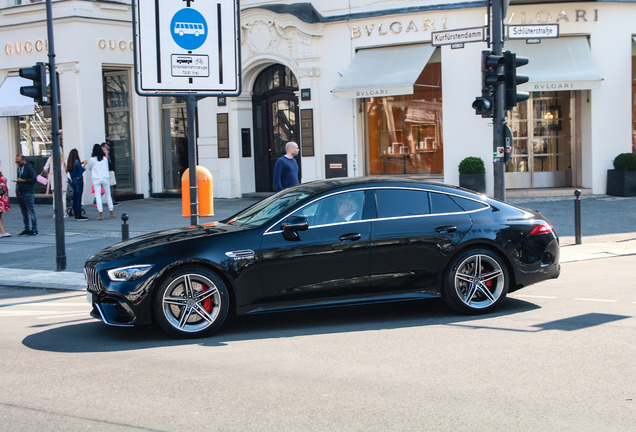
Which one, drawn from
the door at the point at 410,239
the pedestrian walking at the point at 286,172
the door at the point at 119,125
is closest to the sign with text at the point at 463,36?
the pedestrian walking at the point at 286,172

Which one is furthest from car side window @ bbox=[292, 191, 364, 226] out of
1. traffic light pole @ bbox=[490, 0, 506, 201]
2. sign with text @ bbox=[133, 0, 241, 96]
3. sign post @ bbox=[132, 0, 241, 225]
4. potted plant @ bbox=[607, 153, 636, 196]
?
potted plant @ bbox=[607, 153, 636, 196]

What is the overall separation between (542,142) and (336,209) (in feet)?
49.3

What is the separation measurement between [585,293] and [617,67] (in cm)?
1297

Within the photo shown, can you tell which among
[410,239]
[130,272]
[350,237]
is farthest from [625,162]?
[130,272]

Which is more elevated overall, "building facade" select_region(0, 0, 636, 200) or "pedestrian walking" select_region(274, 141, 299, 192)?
"building facade" select_region(0, 0, 636, 200)

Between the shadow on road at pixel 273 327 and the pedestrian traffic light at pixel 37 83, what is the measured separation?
4.92 metres

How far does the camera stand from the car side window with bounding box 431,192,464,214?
27.4ft

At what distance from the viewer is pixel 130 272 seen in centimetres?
741

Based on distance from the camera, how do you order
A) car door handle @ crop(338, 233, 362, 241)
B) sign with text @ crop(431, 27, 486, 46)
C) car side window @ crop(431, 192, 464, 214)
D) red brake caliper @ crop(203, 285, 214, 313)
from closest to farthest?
red brake caliper @ crop(203, 285, 214, 313) → car door handle @ crop(338, 233, 362, 241) → car side window @ crop(431, 192, 464, 214) → sign with text @ crop(431, 27, 486, 46)

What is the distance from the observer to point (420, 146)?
21.9 meters

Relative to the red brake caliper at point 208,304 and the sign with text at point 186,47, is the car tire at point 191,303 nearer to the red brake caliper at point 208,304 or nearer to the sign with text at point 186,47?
the red brake caliper at point 208,304

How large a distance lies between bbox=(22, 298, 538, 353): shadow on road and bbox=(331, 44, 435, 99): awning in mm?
12165

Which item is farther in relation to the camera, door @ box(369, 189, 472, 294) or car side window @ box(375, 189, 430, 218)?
car side window @ box(375, 189, 430, 218)

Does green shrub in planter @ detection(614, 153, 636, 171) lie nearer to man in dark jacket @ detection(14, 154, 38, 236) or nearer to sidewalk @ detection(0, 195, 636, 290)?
sidewalk @ detection(0, 195, 636, 290)
